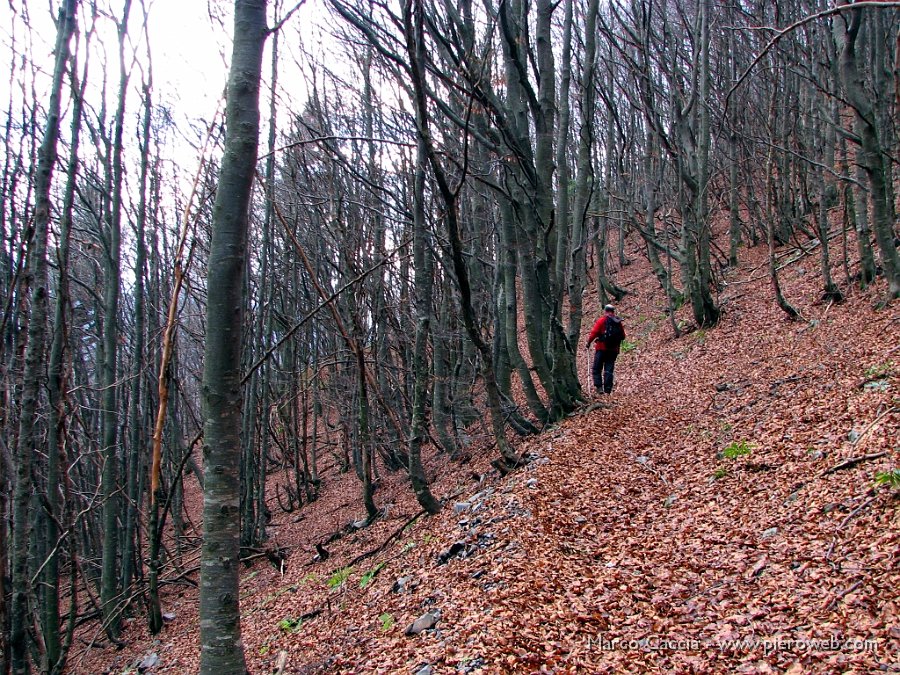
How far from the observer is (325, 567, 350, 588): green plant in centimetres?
689

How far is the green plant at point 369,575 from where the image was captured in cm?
619

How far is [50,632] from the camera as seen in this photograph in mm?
6281

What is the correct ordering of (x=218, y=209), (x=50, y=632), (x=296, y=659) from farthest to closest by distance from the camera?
(x=50, y=632)
(x=296, y=659)
(x=218, y=209)

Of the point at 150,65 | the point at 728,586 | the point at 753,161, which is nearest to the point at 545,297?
the point at 728,586

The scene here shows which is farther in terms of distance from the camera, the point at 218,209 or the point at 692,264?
the point at 692,264

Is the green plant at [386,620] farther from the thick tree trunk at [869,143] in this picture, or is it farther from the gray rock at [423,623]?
the thick tree trunk at [869,143]

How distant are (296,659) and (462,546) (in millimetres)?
1707

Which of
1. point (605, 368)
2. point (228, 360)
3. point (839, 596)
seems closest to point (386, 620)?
point (228, 360)

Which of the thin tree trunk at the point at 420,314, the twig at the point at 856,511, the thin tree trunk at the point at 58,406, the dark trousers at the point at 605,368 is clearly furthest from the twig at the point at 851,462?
the thin tree trunk at the point at 58,406

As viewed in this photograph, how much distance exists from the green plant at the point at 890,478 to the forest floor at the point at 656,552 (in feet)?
0.14

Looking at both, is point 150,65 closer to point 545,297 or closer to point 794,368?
point 545,297

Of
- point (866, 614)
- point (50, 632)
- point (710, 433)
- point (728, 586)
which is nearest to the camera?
point (866, 614)

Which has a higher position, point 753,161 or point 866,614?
point 753,161

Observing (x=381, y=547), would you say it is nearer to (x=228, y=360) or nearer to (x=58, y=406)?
(x=58, y=406)
